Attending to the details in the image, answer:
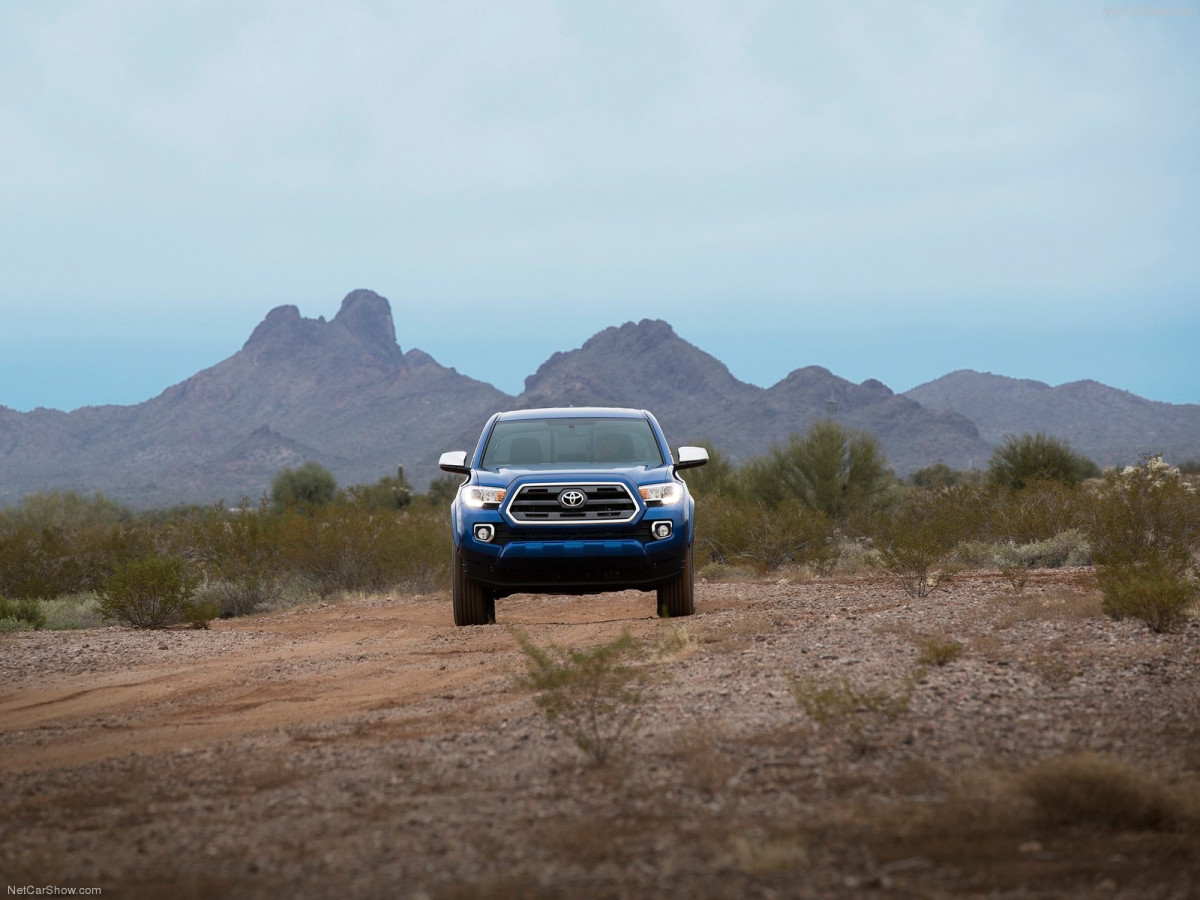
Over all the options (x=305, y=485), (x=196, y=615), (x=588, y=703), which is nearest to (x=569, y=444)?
(x=588, y=703)

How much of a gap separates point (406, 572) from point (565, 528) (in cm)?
1110

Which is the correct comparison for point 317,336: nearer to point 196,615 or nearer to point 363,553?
point 363,553

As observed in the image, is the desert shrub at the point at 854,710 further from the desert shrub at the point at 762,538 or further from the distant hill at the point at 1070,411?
the distant hill at the point at 1070,411

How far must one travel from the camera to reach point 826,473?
30.7 metres

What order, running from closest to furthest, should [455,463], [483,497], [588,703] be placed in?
[588,703] → [483,497] → [455,463]

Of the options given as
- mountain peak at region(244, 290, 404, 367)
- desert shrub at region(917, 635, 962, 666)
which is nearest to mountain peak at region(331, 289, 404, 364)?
mountain peak at region(244, 290, 404, 367)

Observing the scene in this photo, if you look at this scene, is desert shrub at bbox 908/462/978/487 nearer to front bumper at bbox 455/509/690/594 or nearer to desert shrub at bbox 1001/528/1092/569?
desert shrub at bbox 1001/528/1092/569

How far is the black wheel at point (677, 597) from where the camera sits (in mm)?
11953

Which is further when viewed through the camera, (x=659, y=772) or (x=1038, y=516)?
(x=1038, y=516)

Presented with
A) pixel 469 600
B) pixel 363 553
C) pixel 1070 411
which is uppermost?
pixel 1070 411

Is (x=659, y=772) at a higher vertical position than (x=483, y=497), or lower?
lower

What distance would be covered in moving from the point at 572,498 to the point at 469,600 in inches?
68.3

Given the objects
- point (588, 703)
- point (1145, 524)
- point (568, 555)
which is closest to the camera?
point (588, 703)

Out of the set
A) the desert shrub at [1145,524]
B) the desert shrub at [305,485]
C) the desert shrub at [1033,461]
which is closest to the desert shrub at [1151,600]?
the desert shrub at [1145,524]
